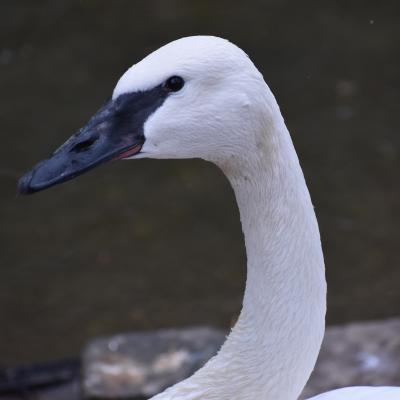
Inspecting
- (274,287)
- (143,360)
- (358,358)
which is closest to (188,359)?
(143,360)

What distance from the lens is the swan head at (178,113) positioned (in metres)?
2.08

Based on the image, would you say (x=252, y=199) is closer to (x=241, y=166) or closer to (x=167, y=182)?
(x=241, y=166)

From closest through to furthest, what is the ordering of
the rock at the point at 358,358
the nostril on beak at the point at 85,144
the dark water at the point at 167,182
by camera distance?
the nostril on beak at the point at 85,144 < the rock at the point at 358,358 < the dark water at the point at 167,182

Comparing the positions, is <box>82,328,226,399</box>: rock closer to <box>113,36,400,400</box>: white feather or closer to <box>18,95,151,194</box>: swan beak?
<box>113,36,400,400</box>: white feather

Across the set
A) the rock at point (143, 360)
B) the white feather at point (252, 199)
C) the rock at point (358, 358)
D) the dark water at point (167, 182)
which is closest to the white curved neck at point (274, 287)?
the white feather at point (252, 199)

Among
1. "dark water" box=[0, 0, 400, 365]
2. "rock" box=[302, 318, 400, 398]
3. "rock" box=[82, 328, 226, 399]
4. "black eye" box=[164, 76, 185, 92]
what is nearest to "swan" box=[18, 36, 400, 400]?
"black eye" box=[164, 76, 185, 92]

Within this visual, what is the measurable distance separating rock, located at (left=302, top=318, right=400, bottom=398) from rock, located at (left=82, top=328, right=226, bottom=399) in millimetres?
493

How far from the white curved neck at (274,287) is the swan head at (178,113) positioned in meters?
0.08

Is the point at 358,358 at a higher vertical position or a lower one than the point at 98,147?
higher

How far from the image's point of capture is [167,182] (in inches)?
240

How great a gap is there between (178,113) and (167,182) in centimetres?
397

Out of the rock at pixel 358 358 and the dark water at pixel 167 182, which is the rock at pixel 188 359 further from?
the dark water at pixel 167 182

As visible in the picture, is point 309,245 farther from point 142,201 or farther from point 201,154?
point 142,201

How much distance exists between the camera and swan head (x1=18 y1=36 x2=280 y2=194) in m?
2.08
